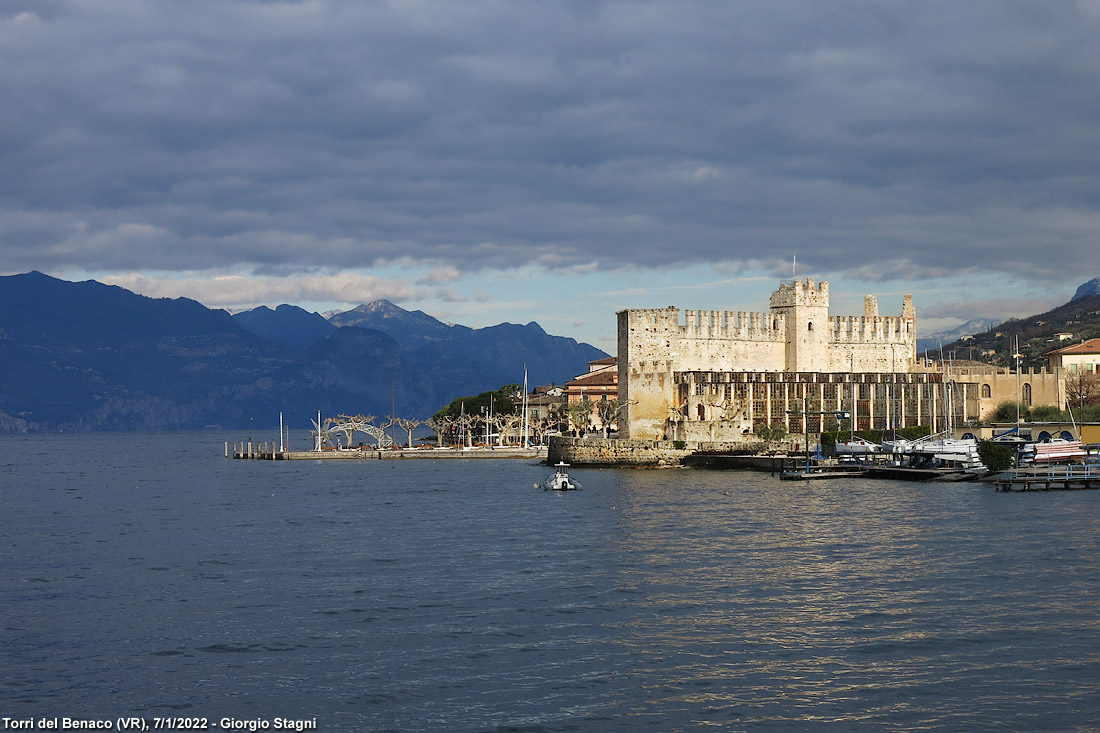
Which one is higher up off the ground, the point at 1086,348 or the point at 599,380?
the point at 1086,348

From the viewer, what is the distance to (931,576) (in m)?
28.4

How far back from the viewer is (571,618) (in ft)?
78.7

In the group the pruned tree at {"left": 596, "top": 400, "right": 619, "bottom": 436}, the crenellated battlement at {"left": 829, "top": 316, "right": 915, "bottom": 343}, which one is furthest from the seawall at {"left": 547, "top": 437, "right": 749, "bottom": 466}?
the crenellated battlement at {"left": 829, "top": 316, "right": 915, "bottom": 343}

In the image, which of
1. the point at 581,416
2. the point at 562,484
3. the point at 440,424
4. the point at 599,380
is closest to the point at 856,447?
the point at 581,416

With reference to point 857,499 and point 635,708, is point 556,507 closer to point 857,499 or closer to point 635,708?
point 857,499

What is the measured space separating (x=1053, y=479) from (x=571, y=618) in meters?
34.2

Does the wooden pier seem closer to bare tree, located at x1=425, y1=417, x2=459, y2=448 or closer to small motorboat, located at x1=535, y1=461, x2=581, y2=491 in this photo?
small motorboat, located at x1=535, y1=461, x2=581, y2=491

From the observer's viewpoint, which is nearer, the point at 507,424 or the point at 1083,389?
the point at 1083,389

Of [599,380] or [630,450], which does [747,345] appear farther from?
[599,380]

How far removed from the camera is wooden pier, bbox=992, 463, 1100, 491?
51219 millimetres

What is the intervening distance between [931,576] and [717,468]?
45.5m

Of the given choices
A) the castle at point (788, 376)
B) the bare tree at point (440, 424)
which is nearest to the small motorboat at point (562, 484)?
the castle at point (788, 376)

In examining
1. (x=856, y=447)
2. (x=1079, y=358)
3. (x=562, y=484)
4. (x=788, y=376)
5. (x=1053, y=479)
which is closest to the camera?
(x=1053, y=479)

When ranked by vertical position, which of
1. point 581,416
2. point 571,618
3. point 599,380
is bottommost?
point 571,618
